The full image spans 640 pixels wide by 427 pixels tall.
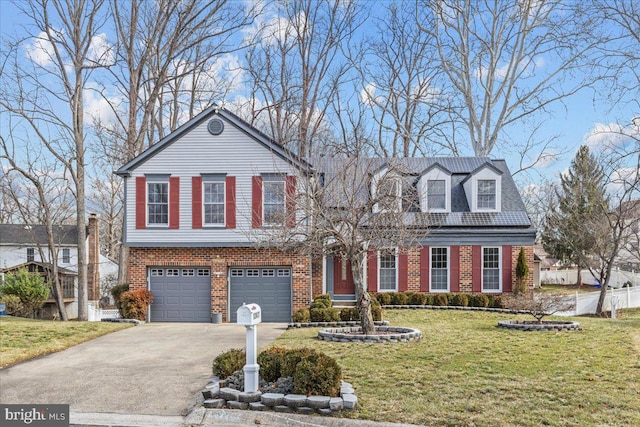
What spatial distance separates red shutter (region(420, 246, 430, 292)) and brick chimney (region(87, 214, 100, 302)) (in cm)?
2524

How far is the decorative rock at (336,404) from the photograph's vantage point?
7121mm

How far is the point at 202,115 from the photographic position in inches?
821

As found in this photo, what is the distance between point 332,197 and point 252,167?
7852 mm

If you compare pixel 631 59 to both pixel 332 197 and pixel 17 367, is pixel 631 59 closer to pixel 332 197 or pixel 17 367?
pixel 332 197

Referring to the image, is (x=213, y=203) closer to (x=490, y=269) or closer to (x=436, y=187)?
(x=436, y=187)

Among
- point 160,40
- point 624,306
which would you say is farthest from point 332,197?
point 624,306

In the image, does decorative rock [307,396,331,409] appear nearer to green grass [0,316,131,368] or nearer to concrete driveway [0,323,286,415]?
concrete driveway [0,323,286,415]

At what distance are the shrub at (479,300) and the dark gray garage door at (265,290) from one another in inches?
285

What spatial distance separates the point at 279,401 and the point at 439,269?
16708 mm

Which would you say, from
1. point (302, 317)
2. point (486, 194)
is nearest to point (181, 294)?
point (302, 317)

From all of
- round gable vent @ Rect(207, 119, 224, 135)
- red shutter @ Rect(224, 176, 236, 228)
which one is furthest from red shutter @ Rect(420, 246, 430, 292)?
round gable vent @ Rect(207, 119, 224, 135)

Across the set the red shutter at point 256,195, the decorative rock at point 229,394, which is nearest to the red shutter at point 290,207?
the red shutter at point 256,195

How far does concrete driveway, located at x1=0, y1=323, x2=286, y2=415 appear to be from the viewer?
8031 mm

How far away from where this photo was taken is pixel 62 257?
138 feet
